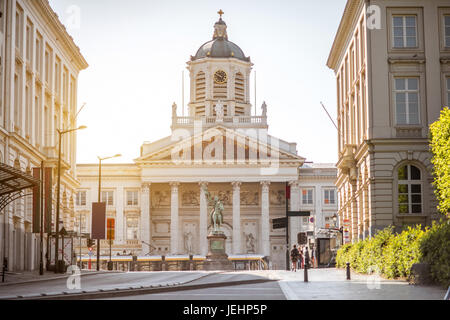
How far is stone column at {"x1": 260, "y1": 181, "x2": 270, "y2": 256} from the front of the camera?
113m

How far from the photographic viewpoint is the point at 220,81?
124 meters

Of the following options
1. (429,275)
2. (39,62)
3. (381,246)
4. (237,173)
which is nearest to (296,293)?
(429,275)

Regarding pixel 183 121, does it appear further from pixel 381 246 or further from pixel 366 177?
pixel 381 246

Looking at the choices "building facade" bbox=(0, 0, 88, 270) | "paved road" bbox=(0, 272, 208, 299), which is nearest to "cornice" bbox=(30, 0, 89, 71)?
"building facade" bbox=(0, 0, 88, 270)

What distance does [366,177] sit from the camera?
2178 inches

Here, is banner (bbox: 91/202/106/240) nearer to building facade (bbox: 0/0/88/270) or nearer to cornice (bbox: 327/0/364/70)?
building facade (bbox: 0/0/88/270)

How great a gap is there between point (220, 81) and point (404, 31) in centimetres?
7180

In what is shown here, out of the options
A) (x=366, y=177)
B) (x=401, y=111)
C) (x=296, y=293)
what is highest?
(x=401, y=111)

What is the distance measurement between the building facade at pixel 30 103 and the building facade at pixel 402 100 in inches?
840

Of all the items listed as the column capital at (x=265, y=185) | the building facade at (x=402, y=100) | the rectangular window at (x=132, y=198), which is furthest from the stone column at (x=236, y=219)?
the building facade at (x=402, y=100)

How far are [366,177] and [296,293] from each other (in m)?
28.1

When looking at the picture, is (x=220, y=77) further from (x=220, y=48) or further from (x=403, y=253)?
(x=403, y=253)

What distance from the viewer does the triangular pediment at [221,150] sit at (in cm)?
11406

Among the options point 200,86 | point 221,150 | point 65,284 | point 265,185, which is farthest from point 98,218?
point 200,86
